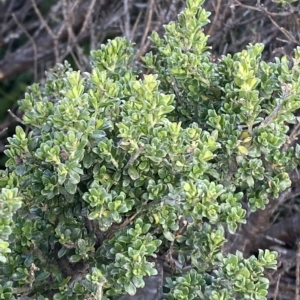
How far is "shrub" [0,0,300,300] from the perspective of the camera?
140cm

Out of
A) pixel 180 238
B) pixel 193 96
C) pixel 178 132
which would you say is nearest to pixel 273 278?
pixel 180 238

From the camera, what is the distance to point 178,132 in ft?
4.59

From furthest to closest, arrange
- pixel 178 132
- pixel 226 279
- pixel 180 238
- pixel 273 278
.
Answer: pixel 273 278, pixel 180 238, pixel 226 279, pixel 178 132

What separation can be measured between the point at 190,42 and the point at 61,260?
0.78 metres

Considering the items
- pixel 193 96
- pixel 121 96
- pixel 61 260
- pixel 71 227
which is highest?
pixel 121 96

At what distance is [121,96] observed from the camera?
1.57 metres

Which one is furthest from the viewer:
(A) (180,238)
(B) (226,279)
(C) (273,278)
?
(C) (273,278)

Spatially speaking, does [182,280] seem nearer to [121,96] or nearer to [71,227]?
[71,227]

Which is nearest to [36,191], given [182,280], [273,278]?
[182,280]

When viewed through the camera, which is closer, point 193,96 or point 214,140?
point 214,140

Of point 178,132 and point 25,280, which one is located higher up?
point 178,132

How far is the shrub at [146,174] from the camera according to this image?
1.40 metres

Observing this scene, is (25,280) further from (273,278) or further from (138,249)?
(273,278)

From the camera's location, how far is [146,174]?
1.48 m
